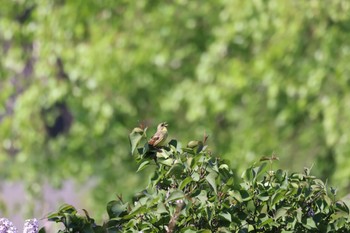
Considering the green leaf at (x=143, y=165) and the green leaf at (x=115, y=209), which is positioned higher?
the green leaf at (x=143, y=165)

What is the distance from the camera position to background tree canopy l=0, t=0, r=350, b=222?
8289 millimetres

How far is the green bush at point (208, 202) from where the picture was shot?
2480 millimetres

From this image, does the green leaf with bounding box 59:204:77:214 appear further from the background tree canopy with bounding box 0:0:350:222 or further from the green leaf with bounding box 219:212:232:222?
the background tree canopy with bounding box 0:0:350:222

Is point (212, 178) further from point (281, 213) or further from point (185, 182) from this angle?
point (281, 213)

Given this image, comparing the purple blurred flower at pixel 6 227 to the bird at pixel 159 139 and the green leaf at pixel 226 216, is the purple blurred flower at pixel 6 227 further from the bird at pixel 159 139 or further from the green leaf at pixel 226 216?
the green leaf at pixel 226 216

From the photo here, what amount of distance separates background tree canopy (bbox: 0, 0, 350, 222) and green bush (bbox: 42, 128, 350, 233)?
5.44 meters

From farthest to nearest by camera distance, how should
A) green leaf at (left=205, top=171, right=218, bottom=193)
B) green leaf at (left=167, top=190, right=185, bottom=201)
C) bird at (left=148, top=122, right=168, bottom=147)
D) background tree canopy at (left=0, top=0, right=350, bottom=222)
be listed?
background tree canopy at (left=0, top=0, right=350, bottom=222)
bird at (left=148, top=122, right=168, bottom=147)
green leaf at (left=205, top=171, right=218, bottom=193)
green leaf at (left=167, top=190, right=185, bottom=201)

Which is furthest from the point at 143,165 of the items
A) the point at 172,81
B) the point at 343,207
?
the point at 172,81

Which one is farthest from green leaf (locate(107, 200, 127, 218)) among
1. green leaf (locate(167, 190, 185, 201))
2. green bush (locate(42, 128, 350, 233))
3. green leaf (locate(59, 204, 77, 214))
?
green leaf (locate(167, 190, 185, 201))

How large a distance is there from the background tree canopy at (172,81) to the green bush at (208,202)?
5.44m

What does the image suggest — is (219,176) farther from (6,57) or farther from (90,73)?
(6,57)

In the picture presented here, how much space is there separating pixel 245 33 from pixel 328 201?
611cm

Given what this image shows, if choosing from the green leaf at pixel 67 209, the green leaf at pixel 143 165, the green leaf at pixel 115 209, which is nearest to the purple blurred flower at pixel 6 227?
the green leaf at pixel 67 209

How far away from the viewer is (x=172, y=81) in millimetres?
9320
